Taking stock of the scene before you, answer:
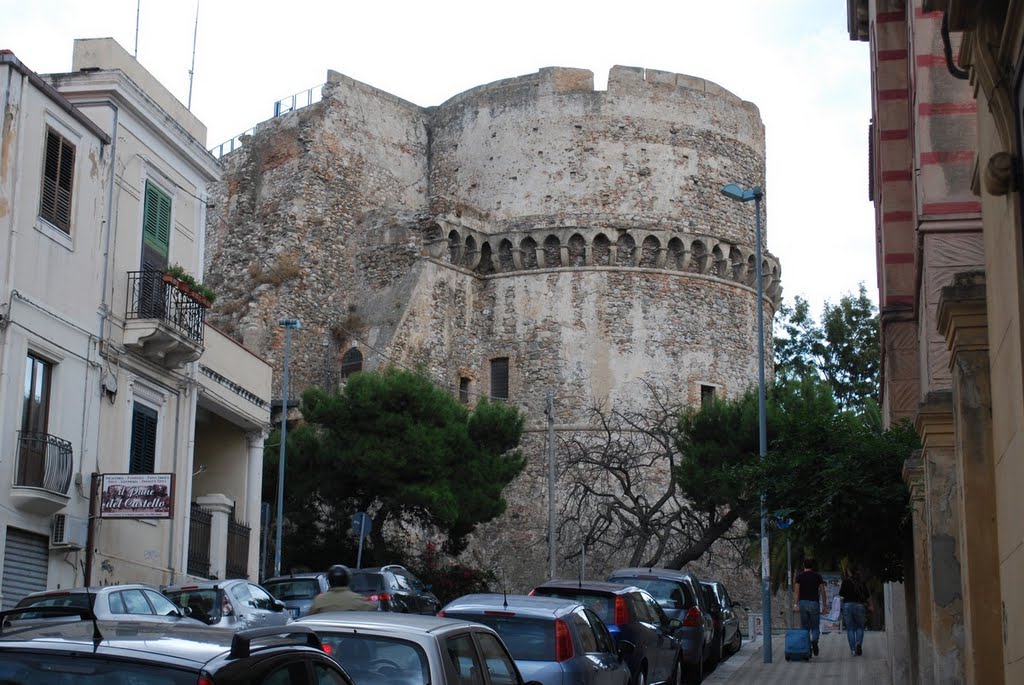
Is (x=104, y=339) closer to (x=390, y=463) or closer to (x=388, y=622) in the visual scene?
(x=390, y=463)

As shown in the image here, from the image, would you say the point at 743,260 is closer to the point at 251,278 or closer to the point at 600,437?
the point at 600,437


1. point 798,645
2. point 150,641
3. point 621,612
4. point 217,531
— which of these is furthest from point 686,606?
point 150,641

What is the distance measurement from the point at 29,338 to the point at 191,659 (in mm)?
14846

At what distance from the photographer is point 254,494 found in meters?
27.2

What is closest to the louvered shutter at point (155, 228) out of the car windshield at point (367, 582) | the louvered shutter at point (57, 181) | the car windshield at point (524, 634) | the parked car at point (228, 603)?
the louvered shutter at point (57, 181)

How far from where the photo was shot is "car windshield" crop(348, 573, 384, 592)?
2045 cm

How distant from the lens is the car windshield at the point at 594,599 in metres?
15.1

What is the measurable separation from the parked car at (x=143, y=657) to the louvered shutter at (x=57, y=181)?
592 inches

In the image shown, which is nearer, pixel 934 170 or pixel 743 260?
pixel 934 170

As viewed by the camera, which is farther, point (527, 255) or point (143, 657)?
point (527, 255)

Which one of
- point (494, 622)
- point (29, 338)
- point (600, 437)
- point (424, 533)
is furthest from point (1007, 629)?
point (600, 437)

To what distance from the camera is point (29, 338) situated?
61.8 ft

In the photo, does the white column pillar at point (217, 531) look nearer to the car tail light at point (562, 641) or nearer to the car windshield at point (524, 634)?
the car windshield at point (524, 634)

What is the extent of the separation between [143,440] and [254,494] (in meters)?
5.14
